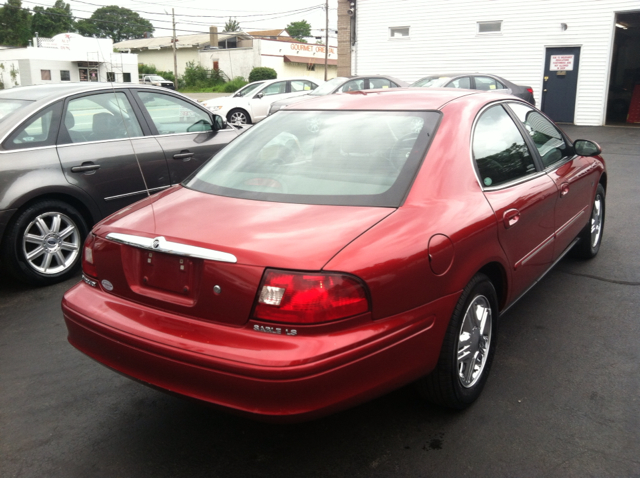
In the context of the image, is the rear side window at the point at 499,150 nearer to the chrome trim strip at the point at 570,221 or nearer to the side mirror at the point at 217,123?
the chrome trim strip at the point at 570,221

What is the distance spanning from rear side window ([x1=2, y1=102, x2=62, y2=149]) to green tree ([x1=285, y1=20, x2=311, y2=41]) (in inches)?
4425

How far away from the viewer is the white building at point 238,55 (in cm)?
6147

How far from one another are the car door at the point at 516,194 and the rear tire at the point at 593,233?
1.34m

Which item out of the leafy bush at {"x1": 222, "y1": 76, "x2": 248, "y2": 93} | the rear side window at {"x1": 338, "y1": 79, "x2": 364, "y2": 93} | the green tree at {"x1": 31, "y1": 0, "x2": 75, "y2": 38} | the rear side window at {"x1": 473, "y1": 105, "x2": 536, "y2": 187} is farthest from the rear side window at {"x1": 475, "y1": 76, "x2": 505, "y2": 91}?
the green tree at {"x1": 31, "y1": 0, "x2": 75, "y2": 38}

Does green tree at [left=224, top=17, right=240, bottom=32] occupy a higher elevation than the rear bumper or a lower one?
higher

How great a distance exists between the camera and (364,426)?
2.88 metres

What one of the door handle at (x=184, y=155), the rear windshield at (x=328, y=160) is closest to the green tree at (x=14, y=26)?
the door handle at (x=184, y=155)

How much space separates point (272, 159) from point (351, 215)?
88cm

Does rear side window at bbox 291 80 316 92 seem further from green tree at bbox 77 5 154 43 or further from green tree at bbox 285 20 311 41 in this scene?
green tree at bbox 285 20 311 41

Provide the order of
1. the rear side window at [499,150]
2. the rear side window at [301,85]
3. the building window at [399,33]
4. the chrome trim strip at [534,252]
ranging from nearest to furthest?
the rear side window at [499,150] < the chrome trim strip at [534,252] < the rear side window at [301,85] < the building window at [399,33]

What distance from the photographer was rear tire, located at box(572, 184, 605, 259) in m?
5.00

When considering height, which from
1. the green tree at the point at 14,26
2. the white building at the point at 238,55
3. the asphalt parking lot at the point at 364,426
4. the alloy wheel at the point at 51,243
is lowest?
the asphalt parking lot at the point at 364,426

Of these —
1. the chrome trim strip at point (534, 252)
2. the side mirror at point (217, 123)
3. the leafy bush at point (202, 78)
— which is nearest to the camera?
the chrome trim strip at point (534, 252)

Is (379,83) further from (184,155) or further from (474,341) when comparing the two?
(474,341)
